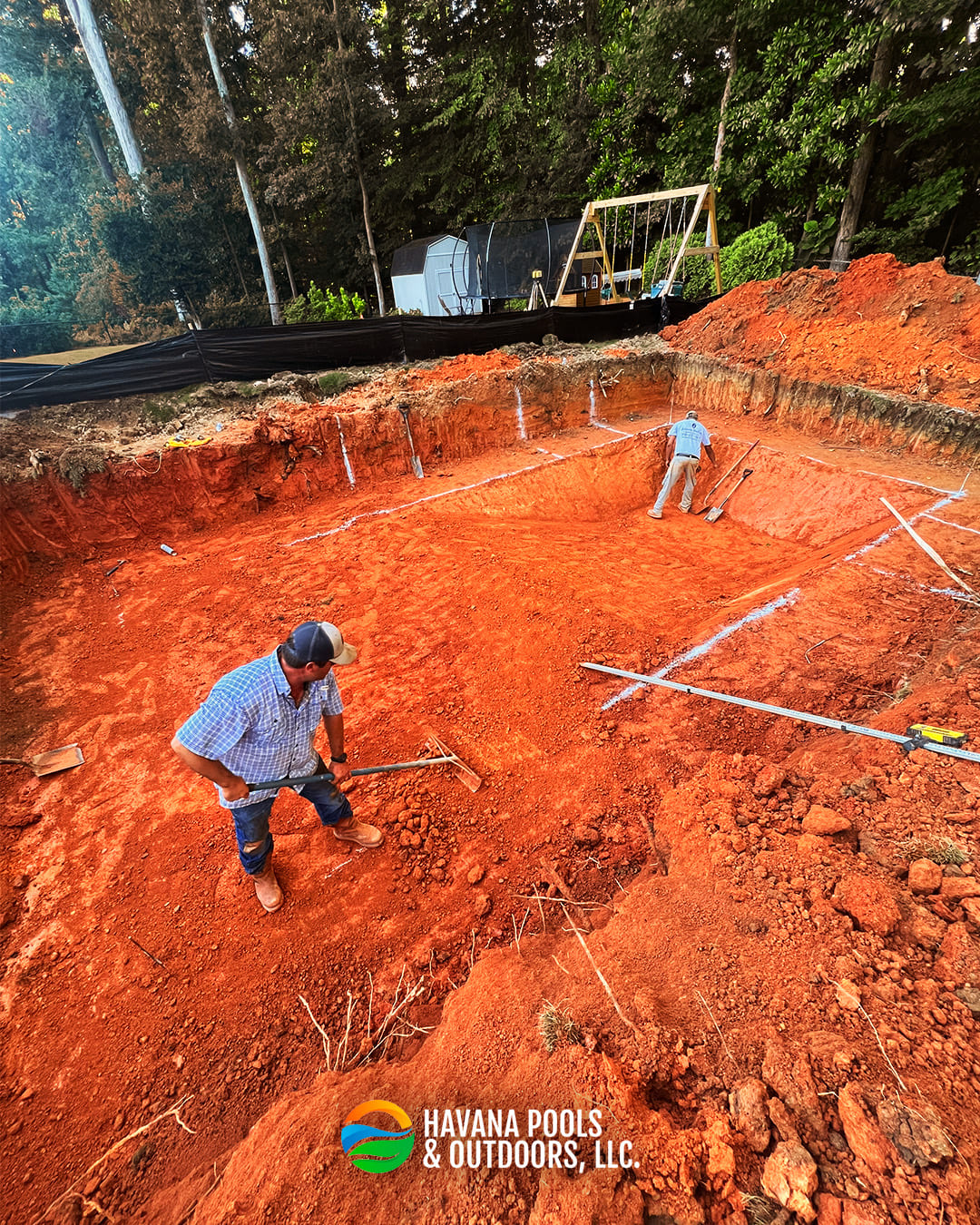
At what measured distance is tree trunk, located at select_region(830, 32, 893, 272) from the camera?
462 inches

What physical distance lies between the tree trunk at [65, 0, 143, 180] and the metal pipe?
76.8 ft

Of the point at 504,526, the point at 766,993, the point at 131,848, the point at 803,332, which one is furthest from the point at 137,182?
the point at 766,993

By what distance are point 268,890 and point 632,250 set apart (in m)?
16.9

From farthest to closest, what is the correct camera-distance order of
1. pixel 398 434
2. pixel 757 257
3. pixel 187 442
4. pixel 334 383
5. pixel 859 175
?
1. pixel 757 257
2. pixel 859 175
3. pixel 334 383
4. pixel 398 434
5. pixel 187 442

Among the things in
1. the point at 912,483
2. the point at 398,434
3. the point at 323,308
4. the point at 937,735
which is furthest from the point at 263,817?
the point at 323,308

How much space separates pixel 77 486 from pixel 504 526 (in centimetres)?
619

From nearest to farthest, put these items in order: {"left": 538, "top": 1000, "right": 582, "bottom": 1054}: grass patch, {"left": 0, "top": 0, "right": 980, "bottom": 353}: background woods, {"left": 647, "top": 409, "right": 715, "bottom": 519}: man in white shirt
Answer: {"left": 538, "top": 1000, "right": 582, "bottom": 1054}: grass patch
{"left": 647, "top": 409, "right": 715, "bottom": 519}: man in white shirt
{"left": 0, "top": 0, "right": 980, "bottom": 353}: background woods

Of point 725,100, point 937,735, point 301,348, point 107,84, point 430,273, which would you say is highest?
point 107,84

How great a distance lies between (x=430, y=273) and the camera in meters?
18.8

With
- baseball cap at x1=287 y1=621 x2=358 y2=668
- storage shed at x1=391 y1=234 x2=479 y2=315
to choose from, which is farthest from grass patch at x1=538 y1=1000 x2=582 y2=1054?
storage shed at x1=391 y1=234 x2=479 y2=315

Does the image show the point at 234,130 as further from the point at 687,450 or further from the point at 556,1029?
the point at 556,1029

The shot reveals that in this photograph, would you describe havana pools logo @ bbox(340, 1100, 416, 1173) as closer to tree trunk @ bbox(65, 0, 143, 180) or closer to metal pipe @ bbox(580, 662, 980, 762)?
metal pipe @ bbox(580, 662, 980, 762)

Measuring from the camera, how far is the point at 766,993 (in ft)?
7.98

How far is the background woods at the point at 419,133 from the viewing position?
12.8 metres
